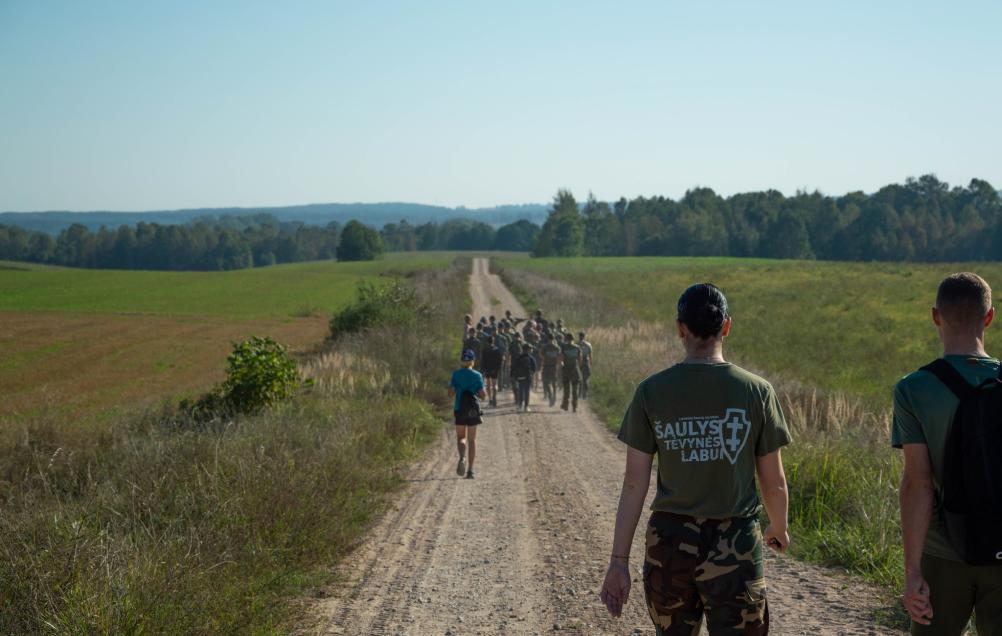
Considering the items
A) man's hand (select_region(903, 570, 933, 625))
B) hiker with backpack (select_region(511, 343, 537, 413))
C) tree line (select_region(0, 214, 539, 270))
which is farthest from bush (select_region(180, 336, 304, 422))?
tree line (select_region(0, 214, 539, 270))

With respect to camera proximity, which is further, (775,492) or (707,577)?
(775,492)

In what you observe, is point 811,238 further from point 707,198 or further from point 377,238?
point 377,238

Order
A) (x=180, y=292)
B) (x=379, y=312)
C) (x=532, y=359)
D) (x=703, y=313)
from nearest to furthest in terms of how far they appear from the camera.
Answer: (x=703, y=313)
(x=532, y=359)
(x=379, y=312)
(x=180, y=292)

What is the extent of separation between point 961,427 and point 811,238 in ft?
443

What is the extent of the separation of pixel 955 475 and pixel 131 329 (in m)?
46.5

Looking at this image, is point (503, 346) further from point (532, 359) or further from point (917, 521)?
point (917, 521)

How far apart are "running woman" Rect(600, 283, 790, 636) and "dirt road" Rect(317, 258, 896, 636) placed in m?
2.92

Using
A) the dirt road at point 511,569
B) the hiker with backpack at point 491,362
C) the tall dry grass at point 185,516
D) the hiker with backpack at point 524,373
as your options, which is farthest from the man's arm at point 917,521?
the hiker with backpack at point 491,362

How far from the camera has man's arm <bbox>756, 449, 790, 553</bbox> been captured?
12.7 feet

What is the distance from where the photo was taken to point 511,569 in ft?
26.4

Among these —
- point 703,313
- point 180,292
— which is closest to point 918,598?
point 703,313

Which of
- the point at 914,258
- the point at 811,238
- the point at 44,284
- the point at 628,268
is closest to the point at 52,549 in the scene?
the point at 44,284

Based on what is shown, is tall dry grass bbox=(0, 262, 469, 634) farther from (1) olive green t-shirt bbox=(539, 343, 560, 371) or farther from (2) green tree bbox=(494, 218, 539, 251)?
(2) green tree bbox=(494, 218, 539, 251)

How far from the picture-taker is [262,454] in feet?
30.2
